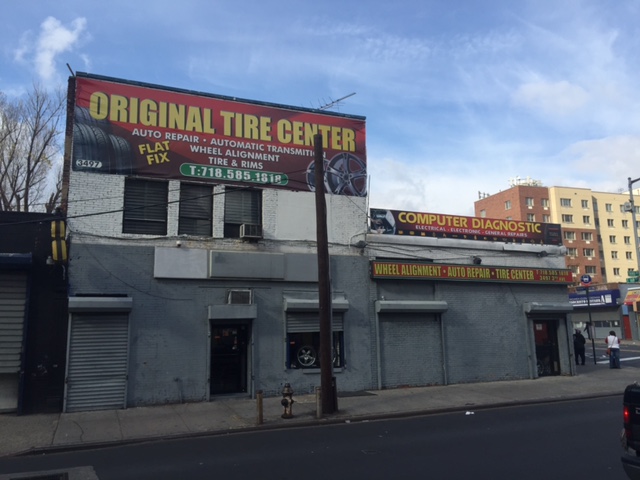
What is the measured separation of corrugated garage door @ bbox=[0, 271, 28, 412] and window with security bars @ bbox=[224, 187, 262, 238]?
5.65 m

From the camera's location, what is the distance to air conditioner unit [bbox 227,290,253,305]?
51.6ft

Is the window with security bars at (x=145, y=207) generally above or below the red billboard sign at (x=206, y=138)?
below

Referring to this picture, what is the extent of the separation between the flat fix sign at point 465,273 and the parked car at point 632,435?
11616mm

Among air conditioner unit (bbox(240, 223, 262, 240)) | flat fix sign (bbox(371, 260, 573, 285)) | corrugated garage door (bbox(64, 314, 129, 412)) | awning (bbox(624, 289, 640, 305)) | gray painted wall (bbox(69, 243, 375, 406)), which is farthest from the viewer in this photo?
awning (bbox(624, 289, 640, 305))

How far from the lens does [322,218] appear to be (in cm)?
1414

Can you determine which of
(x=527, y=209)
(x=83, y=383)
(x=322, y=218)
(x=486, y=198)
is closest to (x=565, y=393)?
(x=322, y=218)

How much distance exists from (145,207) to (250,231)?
3068 mm

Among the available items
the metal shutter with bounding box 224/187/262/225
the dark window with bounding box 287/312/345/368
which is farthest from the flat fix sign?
the metal shutter with bounding box 224/187/262/225

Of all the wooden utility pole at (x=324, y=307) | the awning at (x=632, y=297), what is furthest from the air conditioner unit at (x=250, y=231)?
the awning at (x=632, y=297)

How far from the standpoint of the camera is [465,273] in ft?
62.6

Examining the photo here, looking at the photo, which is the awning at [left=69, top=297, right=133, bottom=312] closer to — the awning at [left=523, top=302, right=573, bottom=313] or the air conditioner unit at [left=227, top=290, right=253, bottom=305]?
the air conditioner unit at [left=227, top=290, right=253, bottom=305]

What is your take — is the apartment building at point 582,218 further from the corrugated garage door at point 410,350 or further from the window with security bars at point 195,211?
the window with security bars at point 195,211

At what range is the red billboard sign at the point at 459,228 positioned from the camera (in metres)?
18.6

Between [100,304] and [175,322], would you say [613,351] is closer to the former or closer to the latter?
[175,322]
